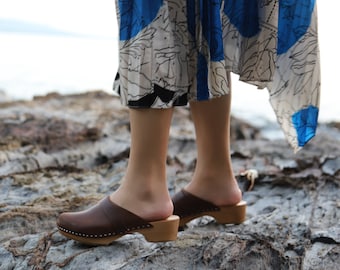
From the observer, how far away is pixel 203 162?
1.56 meters

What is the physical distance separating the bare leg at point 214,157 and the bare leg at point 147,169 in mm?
199

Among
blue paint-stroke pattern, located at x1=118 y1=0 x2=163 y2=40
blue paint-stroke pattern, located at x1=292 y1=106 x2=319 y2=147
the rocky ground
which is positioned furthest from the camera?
blue paint-stroke pattern, located at x1=292 y1=106 x2=319 y2=147

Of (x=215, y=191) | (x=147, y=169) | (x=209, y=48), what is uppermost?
(x=209, y=48)

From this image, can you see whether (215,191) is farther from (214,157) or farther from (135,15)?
(135,15)

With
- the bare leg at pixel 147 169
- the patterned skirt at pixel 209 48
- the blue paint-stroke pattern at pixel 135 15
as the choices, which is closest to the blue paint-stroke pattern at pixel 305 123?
the patterned skirt at pixel 209 48

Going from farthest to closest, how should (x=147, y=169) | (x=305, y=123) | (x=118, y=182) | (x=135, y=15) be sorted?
(x=118, y=182), (x=305, y=123), (x=147, y=169), (x=135, y=15)

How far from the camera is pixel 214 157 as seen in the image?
155cm

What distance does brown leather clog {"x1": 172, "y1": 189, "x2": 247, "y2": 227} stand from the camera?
1.56m

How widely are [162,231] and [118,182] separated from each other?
682mm

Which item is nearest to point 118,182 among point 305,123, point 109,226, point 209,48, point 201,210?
point 201,210

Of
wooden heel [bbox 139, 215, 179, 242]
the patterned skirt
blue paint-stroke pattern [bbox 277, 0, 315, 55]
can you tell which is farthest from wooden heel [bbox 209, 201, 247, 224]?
blue paint-stroke pattern [bbox 277, 0, 315, 55]

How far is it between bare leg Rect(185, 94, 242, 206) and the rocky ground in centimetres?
10

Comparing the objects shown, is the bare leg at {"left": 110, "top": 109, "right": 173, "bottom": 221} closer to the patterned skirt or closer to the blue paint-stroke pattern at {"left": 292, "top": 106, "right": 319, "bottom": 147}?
the patterned skirt

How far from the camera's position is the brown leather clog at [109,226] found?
1.36m
